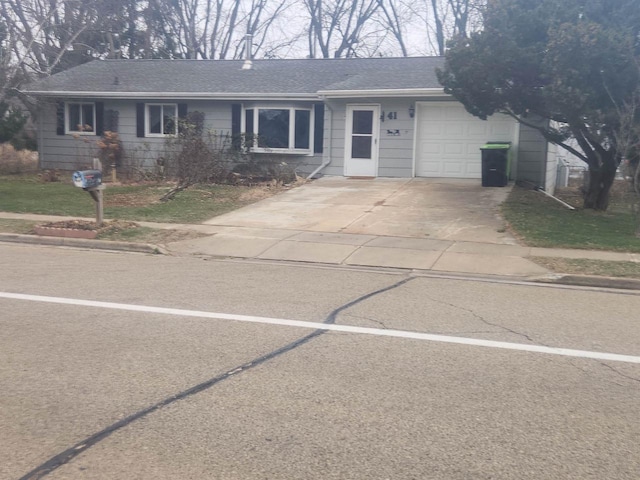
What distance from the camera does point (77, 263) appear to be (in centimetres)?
1013

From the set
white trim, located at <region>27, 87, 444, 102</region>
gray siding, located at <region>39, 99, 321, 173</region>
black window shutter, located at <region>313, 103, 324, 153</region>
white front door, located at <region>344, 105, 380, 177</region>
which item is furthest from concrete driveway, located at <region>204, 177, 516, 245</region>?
gray siding, located at <region>39, 99, 321, 173</region>

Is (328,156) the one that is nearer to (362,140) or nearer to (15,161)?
(362,140)

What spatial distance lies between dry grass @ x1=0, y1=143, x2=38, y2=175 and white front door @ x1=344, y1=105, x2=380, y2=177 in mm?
12559

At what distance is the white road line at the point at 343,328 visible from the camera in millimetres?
5832

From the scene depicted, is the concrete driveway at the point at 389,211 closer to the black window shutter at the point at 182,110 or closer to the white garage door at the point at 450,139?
the white garage door at the point at 450,139

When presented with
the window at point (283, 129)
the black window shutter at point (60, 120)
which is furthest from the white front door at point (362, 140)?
the black window shutter at point (60, 120)

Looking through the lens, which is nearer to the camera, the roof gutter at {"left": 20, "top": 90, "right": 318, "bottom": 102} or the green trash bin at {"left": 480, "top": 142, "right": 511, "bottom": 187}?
the green trash bin at {"left": 480, "top": 142, "right": 511, "bottom": 187}

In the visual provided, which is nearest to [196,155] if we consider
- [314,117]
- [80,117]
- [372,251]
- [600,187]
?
[314,117]

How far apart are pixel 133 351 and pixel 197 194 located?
1234 centimetres

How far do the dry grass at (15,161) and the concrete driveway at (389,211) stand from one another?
40.5 feet

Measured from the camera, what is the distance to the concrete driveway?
13.1 meters

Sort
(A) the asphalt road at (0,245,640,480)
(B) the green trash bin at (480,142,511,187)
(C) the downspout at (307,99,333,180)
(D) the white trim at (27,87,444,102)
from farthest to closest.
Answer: (C) the downspout at (307,99,333,180) < (D) the white trim at (27,87,444,102) < (B) the green trash bin at (480,142,511,187) < (A) the asphalt road at (0,245,640,480)

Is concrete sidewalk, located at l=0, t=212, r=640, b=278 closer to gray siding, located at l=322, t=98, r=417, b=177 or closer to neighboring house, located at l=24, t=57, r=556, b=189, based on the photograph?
gray siding, located at l=322, t=98, r=417, b=177

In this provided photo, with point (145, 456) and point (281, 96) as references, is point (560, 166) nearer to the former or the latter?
point (281, 96)
